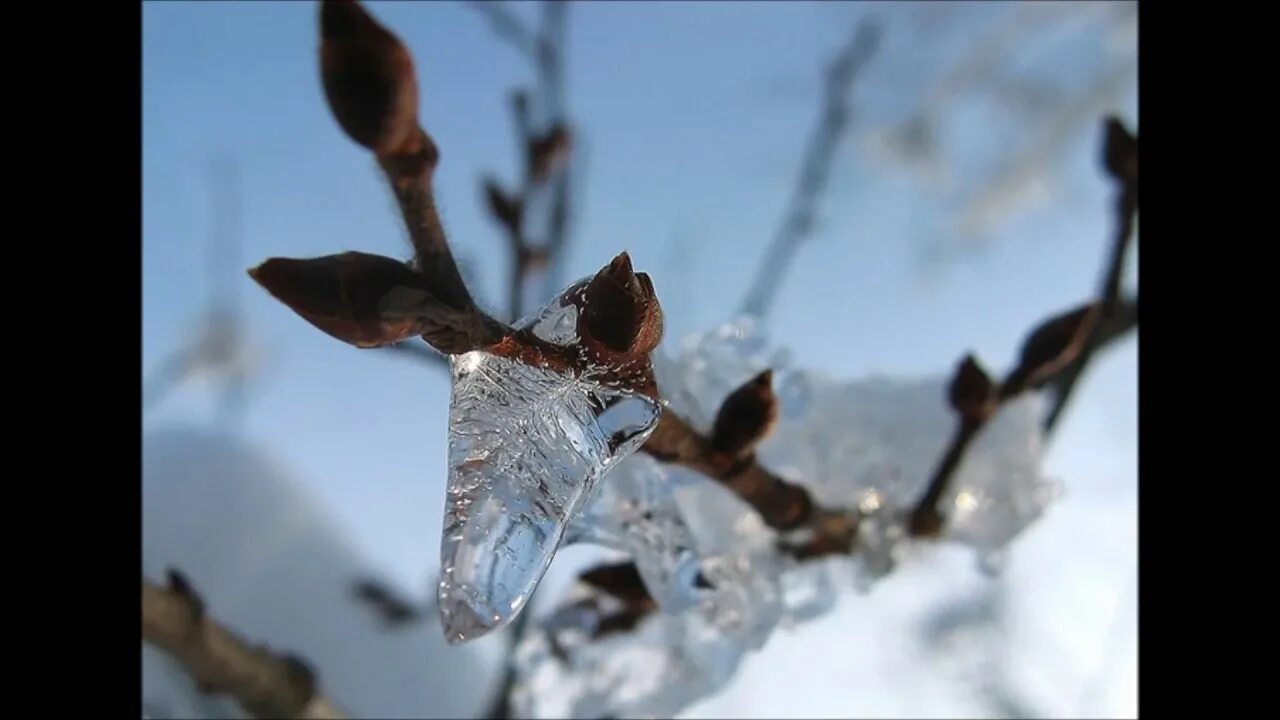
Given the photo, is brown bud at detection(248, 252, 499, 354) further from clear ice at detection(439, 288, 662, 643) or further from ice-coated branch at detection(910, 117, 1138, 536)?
ice-coated branch at detection(910, 117, 1138, 536)

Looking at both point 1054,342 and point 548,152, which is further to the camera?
point 548,152

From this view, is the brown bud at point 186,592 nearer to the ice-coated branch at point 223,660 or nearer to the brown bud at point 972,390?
the ice-coated branch at point 223,660

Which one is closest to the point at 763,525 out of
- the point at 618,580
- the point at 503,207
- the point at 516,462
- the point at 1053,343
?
the point at 618,580

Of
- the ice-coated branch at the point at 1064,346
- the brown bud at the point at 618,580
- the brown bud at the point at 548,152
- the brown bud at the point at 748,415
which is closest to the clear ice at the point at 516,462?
the brown bud at the point at 748,415

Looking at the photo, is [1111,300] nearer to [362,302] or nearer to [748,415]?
[748,415]
